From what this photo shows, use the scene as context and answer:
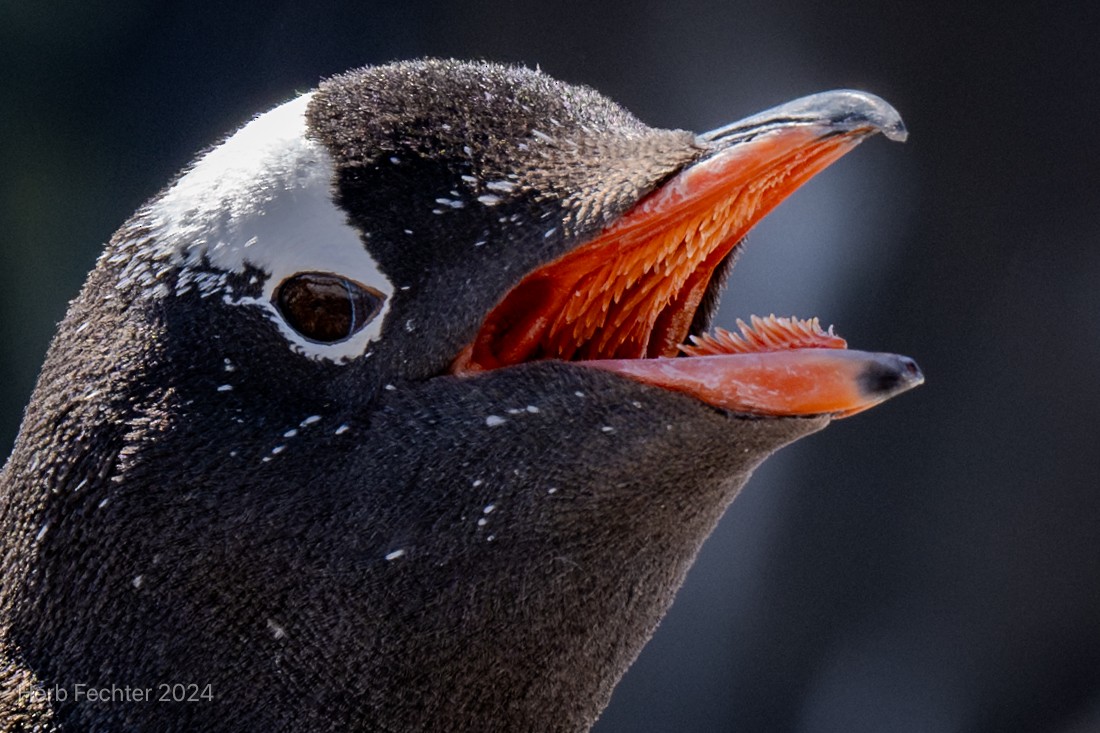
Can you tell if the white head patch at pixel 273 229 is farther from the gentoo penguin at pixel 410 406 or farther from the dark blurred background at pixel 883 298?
the dark blurred background at pixel 883 298

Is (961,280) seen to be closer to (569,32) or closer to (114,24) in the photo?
(569,32)

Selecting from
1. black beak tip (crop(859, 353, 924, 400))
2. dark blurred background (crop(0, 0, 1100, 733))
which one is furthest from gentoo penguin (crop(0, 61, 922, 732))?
dark blurred background (crop(0, 0, 1100, 733))

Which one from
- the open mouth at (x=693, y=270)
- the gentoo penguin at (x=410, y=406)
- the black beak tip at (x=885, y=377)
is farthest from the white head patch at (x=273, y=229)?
the black beak tip at (x=885, y=377)

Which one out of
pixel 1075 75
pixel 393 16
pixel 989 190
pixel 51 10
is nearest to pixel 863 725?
pixel 989 190

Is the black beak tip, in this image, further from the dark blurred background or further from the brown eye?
the dark blurred background

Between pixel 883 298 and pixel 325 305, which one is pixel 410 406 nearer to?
pixel 325 305
